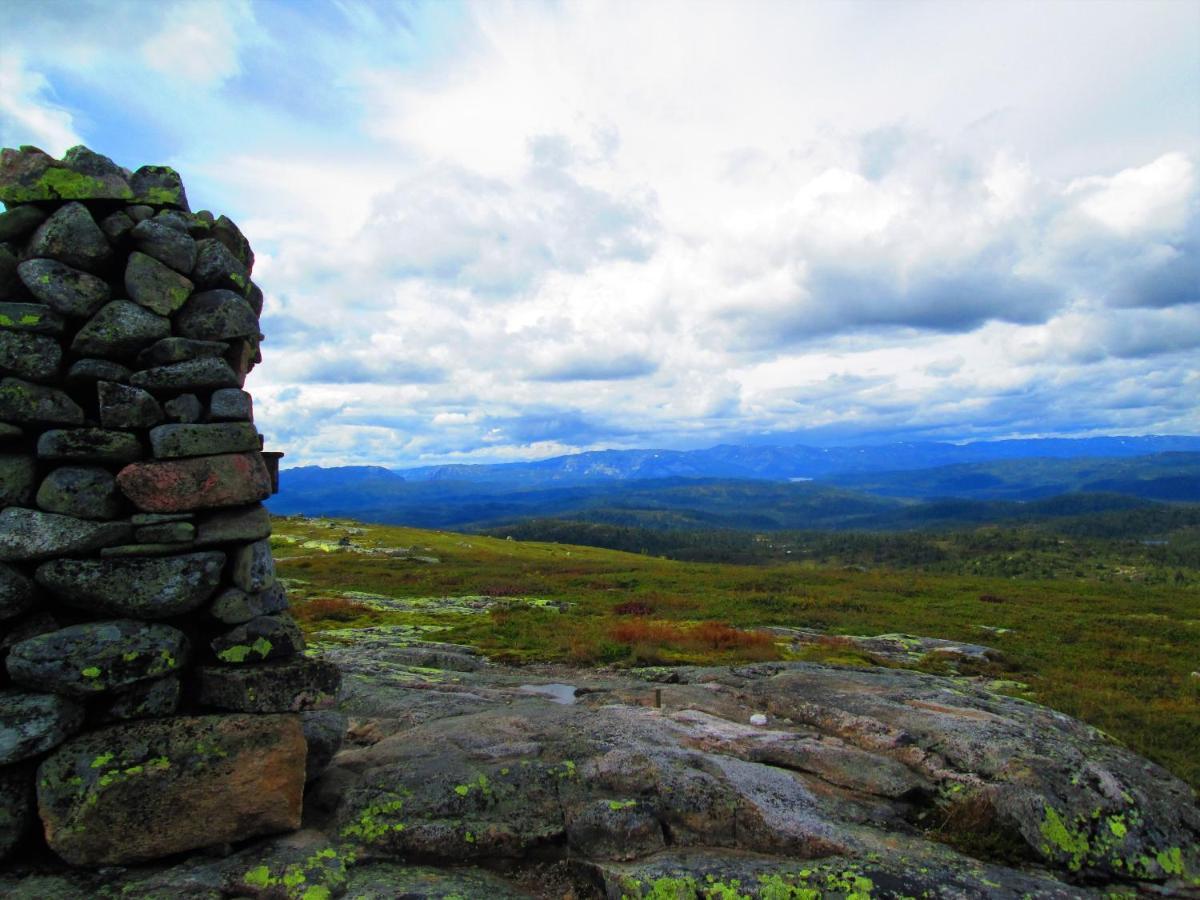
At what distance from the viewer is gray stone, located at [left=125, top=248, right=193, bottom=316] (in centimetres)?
1204

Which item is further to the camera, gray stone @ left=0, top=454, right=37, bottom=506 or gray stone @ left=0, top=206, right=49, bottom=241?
gray stone @ left=0, top=206, right=49, bottom=241

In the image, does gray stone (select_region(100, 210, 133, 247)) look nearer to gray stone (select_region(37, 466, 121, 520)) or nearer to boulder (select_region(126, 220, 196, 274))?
boulder (select_region(126, 220, 196, 274))

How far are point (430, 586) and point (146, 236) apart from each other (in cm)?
6013

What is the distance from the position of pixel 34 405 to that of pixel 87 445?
3.38 ft

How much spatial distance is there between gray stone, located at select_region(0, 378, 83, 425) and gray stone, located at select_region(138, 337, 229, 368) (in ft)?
4.53

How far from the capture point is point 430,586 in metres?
68.7

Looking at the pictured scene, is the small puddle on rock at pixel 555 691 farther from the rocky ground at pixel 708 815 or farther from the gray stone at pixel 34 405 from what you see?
the gray stone at pixel 34 405

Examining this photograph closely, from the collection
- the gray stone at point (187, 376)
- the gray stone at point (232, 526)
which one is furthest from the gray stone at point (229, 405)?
the gray stone at point (232, 526)

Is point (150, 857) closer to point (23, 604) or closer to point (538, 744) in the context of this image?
point (23, 604)

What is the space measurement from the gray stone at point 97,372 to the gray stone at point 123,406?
0.69 feet

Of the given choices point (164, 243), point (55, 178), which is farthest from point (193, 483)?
point (55, 178)

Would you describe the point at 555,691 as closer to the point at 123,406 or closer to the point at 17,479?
the point at 123,406

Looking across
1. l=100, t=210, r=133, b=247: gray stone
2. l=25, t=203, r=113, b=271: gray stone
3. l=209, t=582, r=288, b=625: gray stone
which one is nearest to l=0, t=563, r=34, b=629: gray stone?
l=209, t=582, r=288, b=625: gray stone

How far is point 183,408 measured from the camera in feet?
39.6
